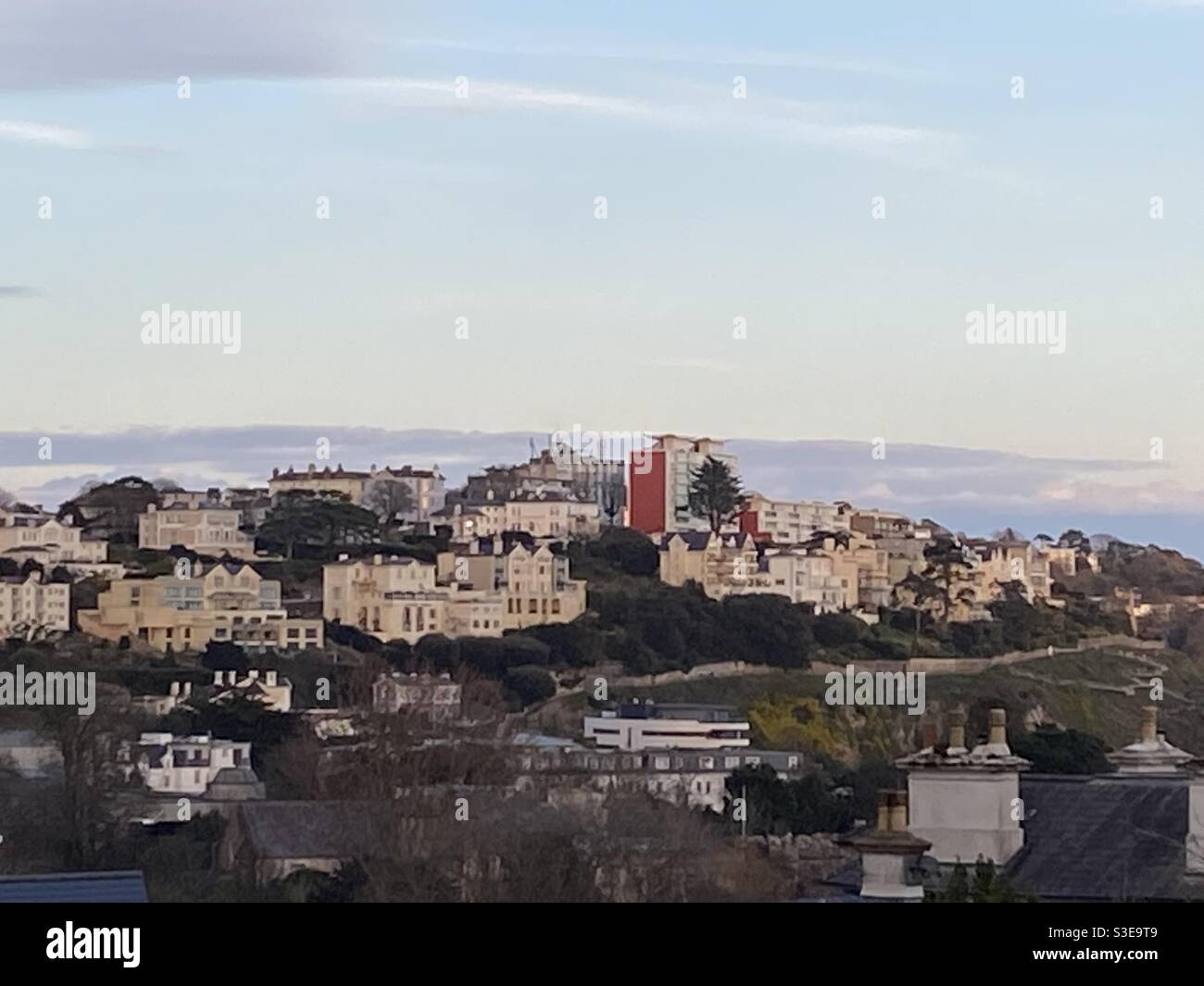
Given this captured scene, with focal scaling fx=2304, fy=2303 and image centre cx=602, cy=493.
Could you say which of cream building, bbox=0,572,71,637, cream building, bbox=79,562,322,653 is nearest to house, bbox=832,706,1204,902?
cream building, bbox=79,562,322,653

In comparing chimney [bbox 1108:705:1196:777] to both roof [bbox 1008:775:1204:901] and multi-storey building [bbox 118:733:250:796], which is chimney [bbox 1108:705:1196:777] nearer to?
roof [bbox 1008:775:1204:901]

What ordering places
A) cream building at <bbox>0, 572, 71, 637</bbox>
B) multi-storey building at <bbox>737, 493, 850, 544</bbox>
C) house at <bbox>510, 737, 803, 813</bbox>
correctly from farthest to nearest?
multi-storey building at <bbox>737, 493, 850, 544</bbox>, cream building at <bbox>0, 572, 71, 637</bbox>, house at <bbox>510, 737, 803, 813</bbox>

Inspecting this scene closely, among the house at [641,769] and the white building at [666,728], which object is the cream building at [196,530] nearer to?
the white building at [666,728]

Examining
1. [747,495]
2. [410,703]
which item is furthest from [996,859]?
[747,495]

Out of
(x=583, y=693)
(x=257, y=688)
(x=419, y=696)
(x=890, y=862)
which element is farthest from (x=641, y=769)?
(x=890, y=862)

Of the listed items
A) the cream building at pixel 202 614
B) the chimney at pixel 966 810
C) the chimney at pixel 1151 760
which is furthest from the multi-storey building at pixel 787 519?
the chimney at pixel 966 810

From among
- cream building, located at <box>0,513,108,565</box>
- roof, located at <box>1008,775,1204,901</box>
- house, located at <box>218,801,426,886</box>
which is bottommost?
house, located at <box>218,801,426,886</box>

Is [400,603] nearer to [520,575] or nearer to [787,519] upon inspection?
[520,575]
